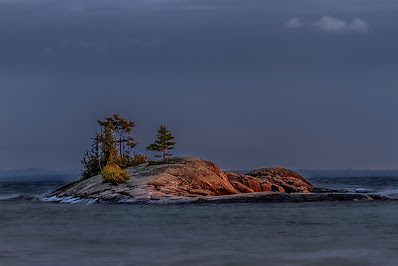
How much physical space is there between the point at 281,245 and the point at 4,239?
11.2 metres

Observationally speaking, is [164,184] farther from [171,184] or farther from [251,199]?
[251,199]

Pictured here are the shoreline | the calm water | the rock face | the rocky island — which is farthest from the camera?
the rock face

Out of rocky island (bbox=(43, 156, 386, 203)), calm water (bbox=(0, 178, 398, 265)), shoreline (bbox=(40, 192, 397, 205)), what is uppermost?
rocky island (bbox=(43, 156, 386, 203))

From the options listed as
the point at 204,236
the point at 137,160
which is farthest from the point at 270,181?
the point at 204,236

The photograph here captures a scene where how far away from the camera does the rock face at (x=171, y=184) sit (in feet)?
143

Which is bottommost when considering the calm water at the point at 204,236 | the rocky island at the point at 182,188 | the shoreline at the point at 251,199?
the calm water at the point at 204,236

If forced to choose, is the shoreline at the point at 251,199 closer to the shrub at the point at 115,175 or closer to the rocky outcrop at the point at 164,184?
the rocky outcrop at the point at 164,184

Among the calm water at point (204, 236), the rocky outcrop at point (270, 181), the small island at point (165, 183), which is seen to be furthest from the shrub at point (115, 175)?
the rocky outcrop at point (270, 181)

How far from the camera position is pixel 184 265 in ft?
50.4

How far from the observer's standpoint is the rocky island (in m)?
41.6

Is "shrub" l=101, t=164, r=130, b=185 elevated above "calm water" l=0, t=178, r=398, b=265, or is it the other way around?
"shrub" l=101, t=164, r=130, b=185

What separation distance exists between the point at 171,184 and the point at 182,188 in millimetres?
1076

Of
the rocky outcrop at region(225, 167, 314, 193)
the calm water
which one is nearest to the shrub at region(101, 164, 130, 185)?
the calm water

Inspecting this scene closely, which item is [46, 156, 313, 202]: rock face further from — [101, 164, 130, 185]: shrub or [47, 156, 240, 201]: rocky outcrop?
[101, 164, 130, 185]: shrub
